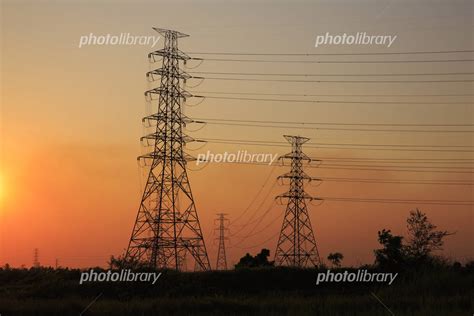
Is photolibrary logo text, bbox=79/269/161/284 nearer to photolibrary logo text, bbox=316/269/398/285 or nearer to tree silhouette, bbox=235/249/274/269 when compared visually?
photolibrary logo text, bbox=316/269/398/285

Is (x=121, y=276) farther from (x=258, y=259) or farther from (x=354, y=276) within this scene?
(x=258, y=259)

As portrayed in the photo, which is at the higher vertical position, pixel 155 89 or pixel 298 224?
pixel 155 89

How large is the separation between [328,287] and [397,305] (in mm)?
9684

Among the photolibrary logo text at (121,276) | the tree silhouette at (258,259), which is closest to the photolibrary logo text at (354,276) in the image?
the photolibrary logo text at (121,276)

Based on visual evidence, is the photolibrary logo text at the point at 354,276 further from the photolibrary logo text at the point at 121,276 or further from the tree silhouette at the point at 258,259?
the tree silhouette at the point at 258,259

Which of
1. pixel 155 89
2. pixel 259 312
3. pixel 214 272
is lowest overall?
pixel 259 312

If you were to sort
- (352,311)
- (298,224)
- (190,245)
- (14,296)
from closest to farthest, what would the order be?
(352,311) < (14,296) < (190,245) < (298,224)

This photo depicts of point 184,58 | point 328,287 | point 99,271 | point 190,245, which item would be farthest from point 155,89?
point 328,287

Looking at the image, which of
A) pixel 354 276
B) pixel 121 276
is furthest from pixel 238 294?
pixel 354 276

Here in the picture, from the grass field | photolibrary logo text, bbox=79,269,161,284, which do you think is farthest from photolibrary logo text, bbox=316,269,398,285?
photolibrary logo text, bbox=79,269,161,284

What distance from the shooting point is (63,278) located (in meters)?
39.8

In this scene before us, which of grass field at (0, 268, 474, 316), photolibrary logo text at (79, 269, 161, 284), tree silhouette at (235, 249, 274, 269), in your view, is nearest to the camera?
grass field at (0, 268, 474, 316)

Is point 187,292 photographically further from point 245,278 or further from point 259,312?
point 259,312

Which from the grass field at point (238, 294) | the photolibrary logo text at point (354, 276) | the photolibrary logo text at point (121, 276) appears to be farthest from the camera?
the photolibrary logo text at point (354, 276)
